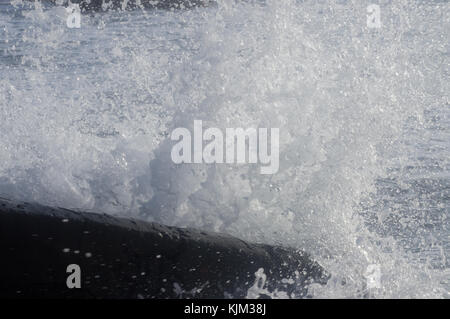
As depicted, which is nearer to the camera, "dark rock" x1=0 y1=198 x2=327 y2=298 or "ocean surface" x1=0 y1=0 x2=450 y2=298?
"dark rock" x1=0 y1=198 x2=327 y2=298

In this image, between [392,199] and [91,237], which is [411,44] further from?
[91,237]

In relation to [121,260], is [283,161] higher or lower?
higher

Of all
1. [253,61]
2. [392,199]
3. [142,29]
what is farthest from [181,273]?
[142,29]

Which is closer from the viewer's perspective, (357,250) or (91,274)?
(91,274)

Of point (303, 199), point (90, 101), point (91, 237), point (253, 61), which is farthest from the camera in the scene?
point (90, 101)

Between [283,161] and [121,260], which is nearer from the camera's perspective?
[121,260]

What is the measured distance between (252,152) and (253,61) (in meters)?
0.61

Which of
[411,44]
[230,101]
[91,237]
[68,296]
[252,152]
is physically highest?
[411,44]

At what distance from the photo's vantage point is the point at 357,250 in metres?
3.58

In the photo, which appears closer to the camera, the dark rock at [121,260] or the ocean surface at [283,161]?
the dark rock at [121,260]

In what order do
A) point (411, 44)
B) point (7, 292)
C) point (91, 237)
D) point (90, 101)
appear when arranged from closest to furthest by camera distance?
1. point (7, 292)
2. point (91, 237)
3. point (90, 101)
4. point (411, 44)

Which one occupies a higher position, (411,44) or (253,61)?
(411,44)

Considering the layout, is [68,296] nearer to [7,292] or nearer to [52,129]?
[7,292]

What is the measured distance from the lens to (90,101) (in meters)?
6.93
